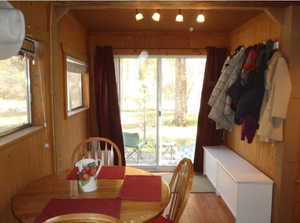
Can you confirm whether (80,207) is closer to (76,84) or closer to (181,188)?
(181,188)

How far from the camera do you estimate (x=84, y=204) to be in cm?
148

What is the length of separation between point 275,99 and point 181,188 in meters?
1.25

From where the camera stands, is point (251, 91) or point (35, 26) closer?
point (35, 26)

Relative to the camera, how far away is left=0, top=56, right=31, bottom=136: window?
179 cm

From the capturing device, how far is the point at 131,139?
13.6 feet

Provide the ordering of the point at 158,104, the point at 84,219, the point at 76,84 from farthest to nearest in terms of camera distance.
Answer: the point at 158,104 < the point at 76,84 < the point at 84,219

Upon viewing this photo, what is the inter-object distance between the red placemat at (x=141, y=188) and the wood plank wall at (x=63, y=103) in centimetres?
113

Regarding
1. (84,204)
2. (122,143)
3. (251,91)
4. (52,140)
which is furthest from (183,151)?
(84,204)

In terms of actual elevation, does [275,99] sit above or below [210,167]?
above

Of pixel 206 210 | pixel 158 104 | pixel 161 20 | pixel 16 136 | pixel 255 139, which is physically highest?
pixel 161 20

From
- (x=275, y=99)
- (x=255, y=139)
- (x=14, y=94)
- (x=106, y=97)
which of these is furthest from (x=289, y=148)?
(x=106, y=97)

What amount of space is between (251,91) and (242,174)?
0.91 metres

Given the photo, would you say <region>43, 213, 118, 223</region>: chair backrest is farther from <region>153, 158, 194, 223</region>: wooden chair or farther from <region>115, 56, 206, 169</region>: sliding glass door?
<region>115, 56, 206, 169</region>: sliding glass door

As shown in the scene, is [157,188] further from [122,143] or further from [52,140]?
[122,143]
